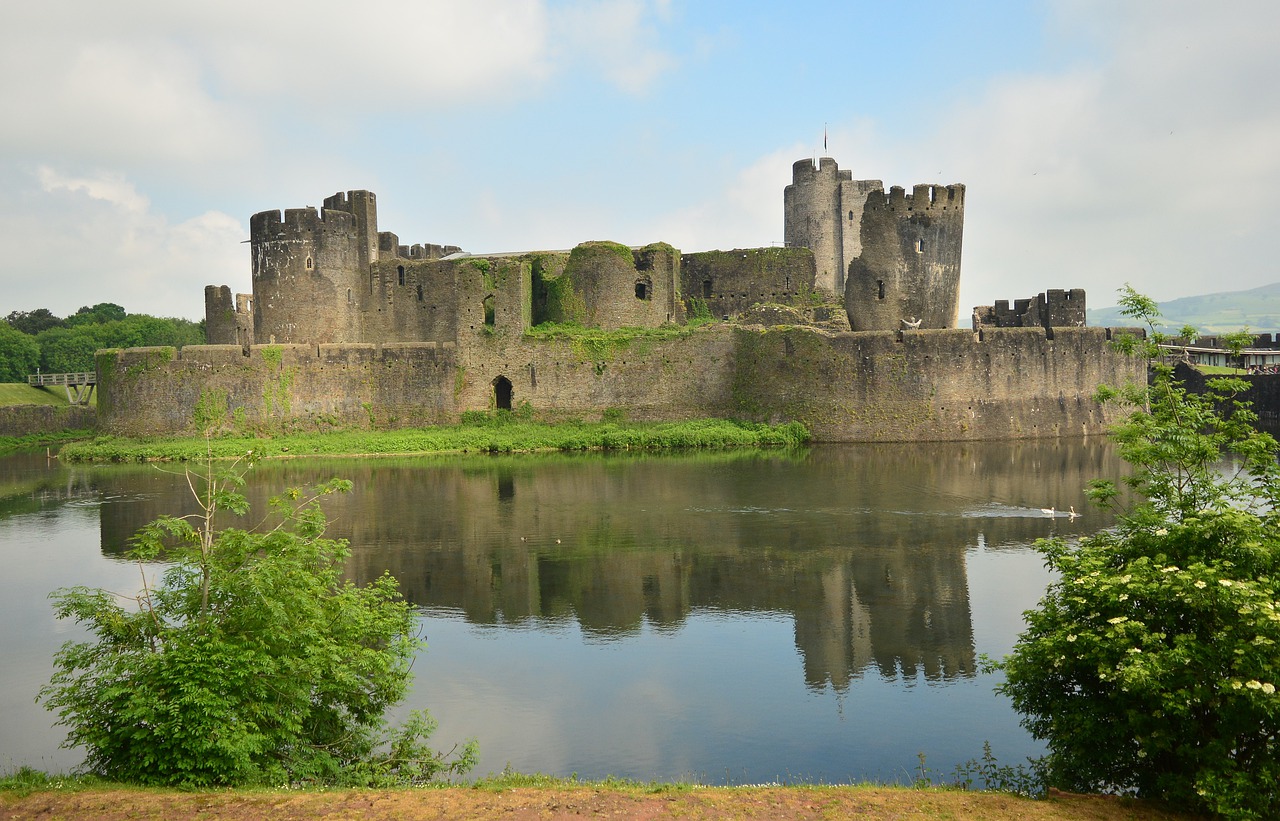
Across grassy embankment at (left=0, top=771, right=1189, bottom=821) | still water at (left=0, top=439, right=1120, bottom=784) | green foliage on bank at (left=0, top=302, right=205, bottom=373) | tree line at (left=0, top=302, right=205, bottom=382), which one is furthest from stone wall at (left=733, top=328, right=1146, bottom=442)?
tree line at (left=0, top=302, right=205, bottom=382)

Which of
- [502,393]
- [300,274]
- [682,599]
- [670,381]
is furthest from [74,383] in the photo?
[682,599]

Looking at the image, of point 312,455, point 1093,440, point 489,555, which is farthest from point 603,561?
point 1093,440

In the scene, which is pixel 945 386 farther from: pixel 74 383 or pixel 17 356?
pixel 17 356

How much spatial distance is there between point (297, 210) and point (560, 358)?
11.1 metres

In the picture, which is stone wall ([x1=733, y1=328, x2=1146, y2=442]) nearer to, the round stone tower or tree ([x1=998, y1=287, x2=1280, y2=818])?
the round stone tower

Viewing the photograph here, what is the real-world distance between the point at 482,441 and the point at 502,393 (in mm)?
4573

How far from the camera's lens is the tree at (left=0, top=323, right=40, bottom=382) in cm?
6362

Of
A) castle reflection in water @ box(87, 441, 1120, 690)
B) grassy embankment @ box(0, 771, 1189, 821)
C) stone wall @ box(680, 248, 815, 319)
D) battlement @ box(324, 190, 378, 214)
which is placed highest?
battlement @ box(324, 190, 378, 214)

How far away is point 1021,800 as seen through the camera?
834 cm

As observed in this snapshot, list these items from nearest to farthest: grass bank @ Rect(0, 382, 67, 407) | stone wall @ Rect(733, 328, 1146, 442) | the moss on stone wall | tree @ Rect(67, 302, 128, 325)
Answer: stone wall @ Rect(733, 328, 1146, 442), the moss on stone wall, grass bank @ Rect(0, 382, 67, 407), tree @ Rect(67, 302, 128, 325)

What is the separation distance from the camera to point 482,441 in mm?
33719

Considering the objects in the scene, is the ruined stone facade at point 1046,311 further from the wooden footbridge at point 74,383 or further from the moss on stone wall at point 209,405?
the wooden footbridge at point 74,383

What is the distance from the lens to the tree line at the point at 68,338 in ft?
212

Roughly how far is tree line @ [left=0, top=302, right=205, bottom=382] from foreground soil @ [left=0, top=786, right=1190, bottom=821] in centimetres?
6188
